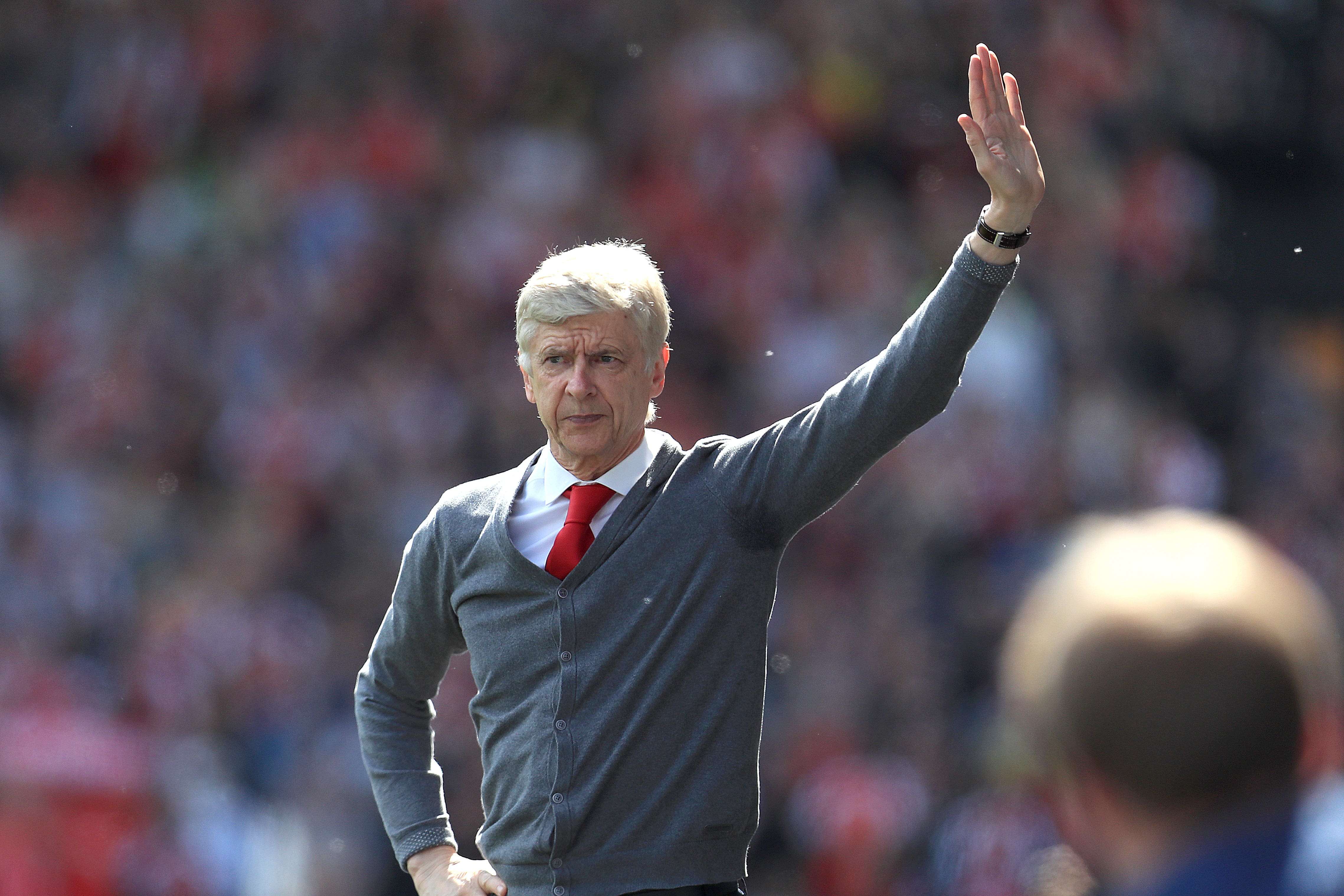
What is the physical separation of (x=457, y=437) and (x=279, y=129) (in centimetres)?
306

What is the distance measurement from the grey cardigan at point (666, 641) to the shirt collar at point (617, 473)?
0.10ft

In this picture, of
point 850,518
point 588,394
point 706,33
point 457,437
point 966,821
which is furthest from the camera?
point 706,33

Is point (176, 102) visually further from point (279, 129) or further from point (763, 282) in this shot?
point (763, 282)

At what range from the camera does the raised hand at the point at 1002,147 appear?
246 cm

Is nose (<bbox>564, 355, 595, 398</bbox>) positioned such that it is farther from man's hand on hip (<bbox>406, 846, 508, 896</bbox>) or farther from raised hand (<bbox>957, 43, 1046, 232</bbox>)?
man's hand on hip (<bbox>406, 846, 508, 896</bbox>)

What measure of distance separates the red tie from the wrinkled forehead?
242mm

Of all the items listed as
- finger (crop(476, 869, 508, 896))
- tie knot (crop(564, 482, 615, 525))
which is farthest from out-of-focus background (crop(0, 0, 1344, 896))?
tie knot (crop(564, 482, 615, 525))

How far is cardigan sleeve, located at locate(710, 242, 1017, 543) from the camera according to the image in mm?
2447

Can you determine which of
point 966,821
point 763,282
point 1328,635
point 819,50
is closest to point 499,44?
point 819,50

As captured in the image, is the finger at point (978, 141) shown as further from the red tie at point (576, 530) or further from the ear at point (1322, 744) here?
the ear at point (1322, 744)

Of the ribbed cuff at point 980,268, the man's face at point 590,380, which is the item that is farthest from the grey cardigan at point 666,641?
the man's face at point 590,380

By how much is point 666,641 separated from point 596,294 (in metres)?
0.60

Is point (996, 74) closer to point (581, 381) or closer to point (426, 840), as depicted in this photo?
point (581, 381)

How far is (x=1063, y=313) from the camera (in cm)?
853
